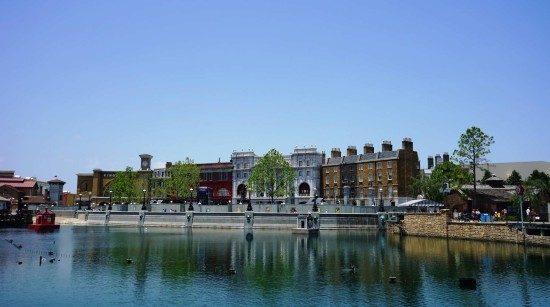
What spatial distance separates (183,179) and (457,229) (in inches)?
3161

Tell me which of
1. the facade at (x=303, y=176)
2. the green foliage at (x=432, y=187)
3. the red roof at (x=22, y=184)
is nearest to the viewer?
the green foliage at (x=432, y=187)

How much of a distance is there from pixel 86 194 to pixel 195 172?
50.4 m

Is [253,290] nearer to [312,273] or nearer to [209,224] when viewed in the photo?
[312,273]

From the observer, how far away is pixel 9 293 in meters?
32.8

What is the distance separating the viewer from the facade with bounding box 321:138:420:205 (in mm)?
113688

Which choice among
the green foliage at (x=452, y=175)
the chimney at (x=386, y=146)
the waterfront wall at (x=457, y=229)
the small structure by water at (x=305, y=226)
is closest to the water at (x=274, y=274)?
the waterfront wall at (x=457, y=229)

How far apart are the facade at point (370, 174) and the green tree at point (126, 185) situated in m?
54.5

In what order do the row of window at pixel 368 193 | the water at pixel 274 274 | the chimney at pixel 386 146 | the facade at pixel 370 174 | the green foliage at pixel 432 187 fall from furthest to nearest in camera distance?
the chimney at pixel 386 146, the row of window at pixel 368 193, the facade at pixel 370 174, the green foliage at pixel 432 187, the water at pixel 274 274

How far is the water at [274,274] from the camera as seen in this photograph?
31.4 metres

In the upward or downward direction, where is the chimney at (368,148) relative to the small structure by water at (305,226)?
upward

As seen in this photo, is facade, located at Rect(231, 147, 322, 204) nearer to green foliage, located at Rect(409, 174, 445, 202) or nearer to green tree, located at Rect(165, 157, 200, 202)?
green tree, located at Rect(165, 157, 200, 202)

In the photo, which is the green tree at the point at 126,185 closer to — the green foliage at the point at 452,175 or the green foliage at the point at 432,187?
the green foliage at the point at 432,187

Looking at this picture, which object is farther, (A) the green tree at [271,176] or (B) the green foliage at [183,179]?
(B) the green foliage at [183,179]

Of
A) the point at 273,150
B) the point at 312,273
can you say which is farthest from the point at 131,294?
the point at 273,150
